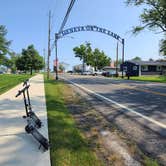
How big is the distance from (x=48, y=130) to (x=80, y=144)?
1.30 m

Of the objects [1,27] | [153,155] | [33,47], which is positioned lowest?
[153,155]

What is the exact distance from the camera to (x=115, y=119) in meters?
8.19

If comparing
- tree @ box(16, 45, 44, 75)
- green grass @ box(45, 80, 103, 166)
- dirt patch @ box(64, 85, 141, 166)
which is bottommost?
dirt patch @ box(64, 85, 141, 166)

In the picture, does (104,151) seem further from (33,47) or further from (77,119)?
(33,47)

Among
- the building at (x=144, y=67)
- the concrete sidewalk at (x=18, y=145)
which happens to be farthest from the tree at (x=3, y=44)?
the concrete sidewalk at (x=18, y=145)

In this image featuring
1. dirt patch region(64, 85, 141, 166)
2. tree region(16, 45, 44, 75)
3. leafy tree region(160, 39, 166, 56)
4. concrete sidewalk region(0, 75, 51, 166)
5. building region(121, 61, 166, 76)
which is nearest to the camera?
concrete sidewalk region(0, 75, 51, 166)

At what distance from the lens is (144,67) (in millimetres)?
64250

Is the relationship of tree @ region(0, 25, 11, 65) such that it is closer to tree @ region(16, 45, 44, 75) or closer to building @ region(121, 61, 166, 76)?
tree @ region(16, 45, 44, 75)

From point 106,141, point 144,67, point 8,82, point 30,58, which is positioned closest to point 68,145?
Answer: point 106,141

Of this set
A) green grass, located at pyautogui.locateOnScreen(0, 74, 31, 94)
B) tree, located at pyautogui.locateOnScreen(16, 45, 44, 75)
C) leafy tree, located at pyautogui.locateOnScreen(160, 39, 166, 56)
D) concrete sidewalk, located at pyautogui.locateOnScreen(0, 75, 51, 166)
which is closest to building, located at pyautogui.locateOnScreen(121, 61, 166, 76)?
leafy tree, located at pyautogui.locateOnScreen(160, 39, 166, 56)

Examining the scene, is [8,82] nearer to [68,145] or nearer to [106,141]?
[106,141]

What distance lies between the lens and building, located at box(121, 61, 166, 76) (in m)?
62.8

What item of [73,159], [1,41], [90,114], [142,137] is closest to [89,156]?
[73,159]

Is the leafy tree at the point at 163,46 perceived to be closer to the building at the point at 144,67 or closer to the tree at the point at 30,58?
the building at the point at 144,67
